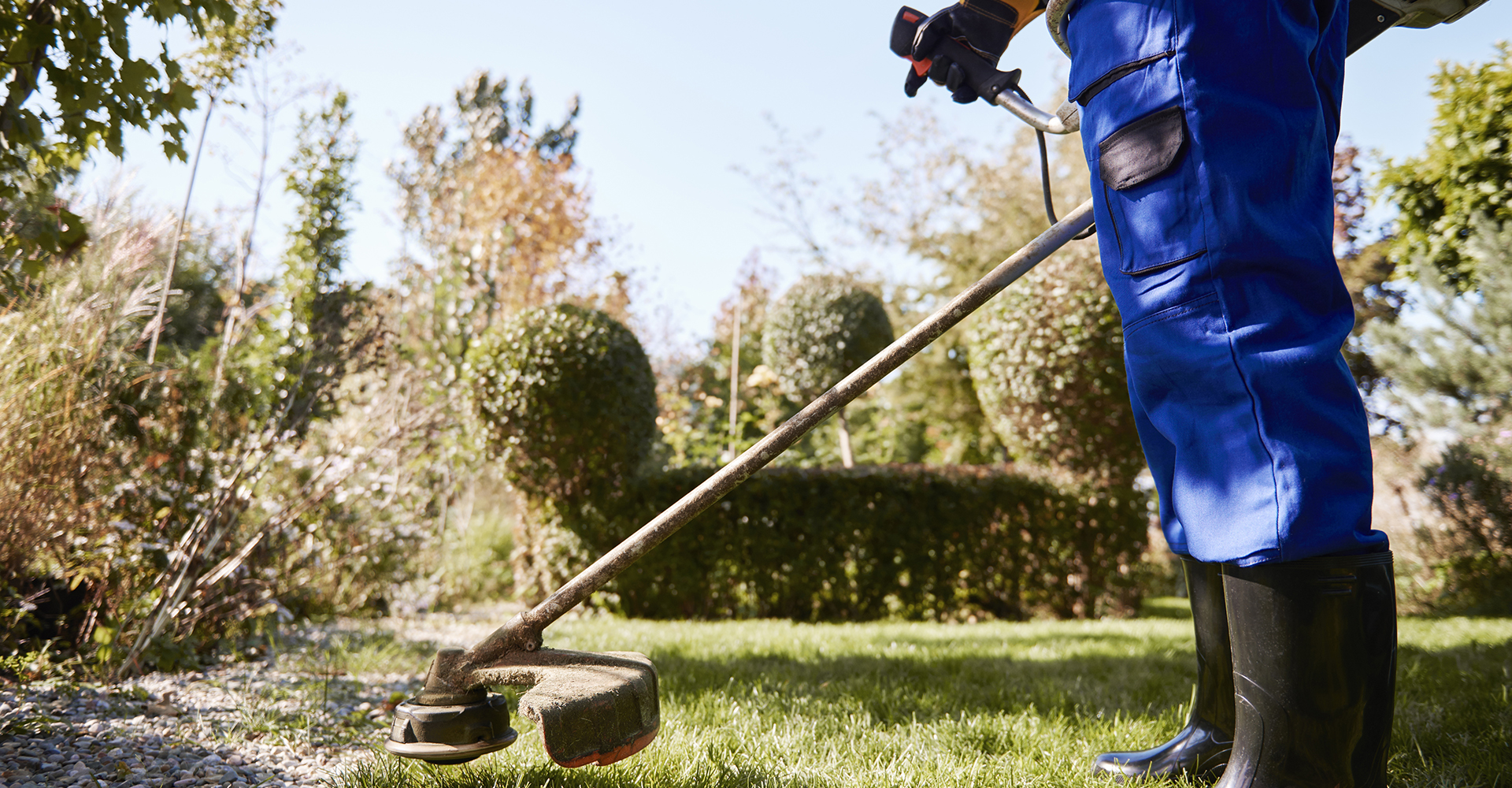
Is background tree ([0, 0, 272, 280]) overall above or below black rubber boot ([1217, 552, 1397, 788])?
above

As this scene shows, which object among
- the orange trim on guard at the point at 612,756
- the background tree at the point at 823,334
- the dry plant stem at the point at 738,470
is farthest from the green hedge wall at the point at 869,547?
the orange trim on guard at the point at 612,756

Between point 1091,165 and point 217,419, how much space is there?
14.8 feet

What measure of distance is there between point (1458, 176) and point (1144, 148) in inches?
244

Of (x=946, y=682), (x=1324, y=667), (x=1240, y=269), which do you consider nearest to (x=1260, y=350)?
(x=1240, y=269)

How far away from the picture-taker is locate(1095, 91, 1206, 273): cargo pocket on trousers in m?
1.14

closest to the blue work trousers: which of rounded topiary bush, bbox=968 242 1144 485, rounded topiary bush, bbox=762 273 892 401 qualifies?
rounded topiary bush, bbox=968 242 1144 485

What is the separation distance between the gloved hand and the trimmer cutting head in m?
1.48

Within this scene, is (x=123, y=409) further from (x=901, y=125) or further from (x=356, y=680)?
(x=901, y=125)

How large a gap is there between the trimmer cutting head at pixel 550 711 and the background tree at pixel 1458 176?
21.6ft

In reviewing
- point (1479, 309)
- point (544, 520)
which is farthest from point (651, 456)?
point (1479, 309)

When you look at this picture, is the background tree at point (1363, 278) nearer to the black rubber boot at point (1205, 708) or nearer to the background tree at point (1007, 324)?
the background tree at point (1007, 324)

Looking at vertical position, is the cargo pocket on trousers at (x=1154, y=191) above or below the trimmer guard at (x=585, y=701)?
above

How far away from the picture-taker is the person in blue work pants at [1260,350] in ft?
3.50

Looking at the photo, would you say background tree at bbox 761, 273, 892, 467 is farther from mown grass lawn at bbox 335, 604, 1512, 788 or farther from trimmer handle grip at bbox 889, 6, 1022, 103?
trimmer handle grip at bbox 889, 6, 1022, 103
